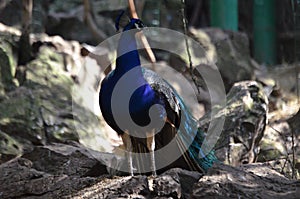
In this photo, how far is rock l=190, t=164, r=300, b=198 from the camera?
264 cm

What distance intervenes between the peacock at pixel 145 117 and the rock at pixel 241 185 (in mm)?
497

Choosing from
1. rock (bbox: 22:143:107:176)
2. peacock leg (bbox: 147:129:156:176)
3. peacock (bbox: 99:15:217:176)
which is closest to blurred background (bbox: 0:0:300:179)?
peacock (bbox: 99:15:217:176)

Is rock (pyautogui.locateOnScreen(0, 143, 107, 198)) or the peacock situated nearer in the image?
rock (pyautogui.locateOnScreen(0, 143, 107, 198))

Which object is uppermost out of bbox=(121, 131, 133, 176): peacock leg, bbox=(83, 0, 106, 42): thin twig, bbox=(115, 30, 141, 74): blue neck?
bbox=(83, 0, 106, 42): thin twig

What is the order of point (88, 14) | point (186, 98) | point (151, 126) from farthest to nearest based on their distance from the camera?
point (88, 14) < point (186, 98) < point (151, 126)

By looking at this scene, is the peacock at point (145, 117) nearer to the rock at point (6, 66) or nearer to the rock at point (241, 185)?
the rock at point (241, 185)

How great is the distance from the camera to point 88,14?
6.94 meters

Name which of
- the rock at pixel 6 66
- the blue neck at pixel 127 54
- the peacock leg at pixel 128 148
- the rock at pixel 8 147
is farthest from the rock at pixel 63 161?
the rock at pixel 6 66

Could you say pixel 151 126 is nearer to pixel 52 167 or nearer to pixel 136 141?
pixel 136 141

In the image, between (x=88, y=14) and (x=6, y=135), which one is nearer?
(x=6, y=135)

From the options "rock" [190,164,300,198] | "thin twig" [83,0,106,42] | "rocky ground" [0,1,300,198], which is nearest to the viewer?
"rock" [190,164,300,198]

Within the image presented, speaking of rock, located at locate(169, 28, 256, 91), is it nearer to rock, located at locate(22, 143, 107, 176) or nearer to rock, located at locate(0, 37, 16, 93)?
rock, located at locate(0, 37, 16, 93)

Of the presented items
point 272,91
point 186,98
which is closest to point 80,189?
point 186,98

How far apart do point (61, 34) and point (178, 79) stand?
6.21 ft
